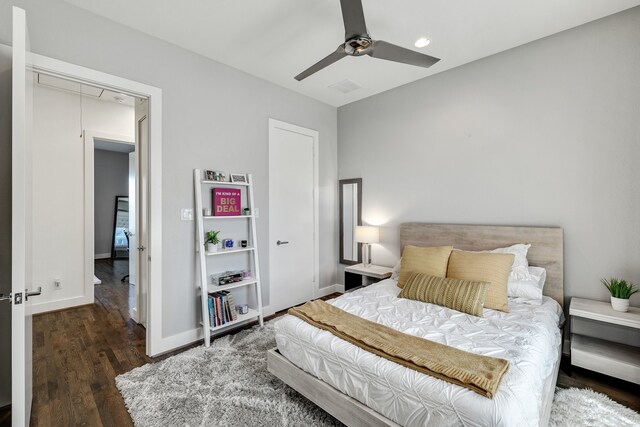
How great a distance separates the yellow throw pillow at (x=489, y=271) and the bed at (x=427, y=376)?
120 millimetres

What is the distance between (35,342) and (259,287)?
2.21 metres

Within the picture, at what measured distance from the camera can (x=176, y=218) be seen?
9.23 feet

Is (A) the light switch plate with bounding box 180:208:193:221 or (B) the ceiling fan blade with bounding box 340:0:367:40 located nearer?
(B) the ceiling fan blade with bounding box 340:0:367:40

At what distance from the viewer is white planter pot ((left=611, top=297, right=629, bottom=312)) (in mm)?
2176

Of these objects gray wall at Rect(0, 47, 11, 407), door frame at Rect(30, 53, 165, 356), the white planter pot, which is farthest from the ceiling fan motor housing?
the white planter pot

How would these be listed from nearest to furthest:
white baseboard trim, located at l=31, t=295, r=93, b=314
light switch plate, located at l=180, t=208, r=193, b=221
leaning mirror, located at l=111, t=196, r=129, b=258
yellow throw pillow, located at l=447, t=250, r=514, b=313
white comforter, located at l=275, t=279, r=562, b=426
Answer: white comforter, located at l=275, t=279, r=562, b=426, yellow throw pillow, located at l=447, t=250, r=514, b=313, light switch plate, located at l=180, t=208, r=193, b=221, white baseboard trim, located at l=31, t=295, r=93, b=314, leaning mirror, located at l=111, t=196, r=129, b=258

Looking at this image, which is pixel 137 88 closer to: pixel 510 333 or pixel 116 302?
pixel 116 302

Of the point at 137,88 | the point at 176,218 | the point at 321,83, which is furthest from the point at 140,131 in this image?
the point at 321,83

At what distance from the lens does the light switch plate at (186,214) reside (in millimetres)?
2850

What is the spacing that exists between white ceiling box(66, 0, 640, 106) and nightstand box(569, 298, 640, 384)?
2.35m

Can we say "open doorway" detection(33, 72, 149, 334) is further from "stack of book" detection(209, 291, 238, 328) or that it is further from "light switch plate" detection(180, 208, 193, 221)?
"stack of book" detection(209, 291, 238, 328)

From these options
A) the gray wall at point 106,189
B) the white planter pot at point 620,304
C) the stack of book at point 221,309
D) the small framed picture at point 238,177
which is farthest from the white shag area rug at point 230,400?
the gray wall at point 106,189

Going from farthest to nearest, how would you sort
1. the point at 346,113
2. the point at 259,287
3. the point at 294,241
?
the point at 346,113
the point at 294,241
the point at 259,287

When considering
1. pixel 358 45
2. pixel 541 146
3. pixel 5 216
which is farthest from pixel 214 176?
pixel 541 146
